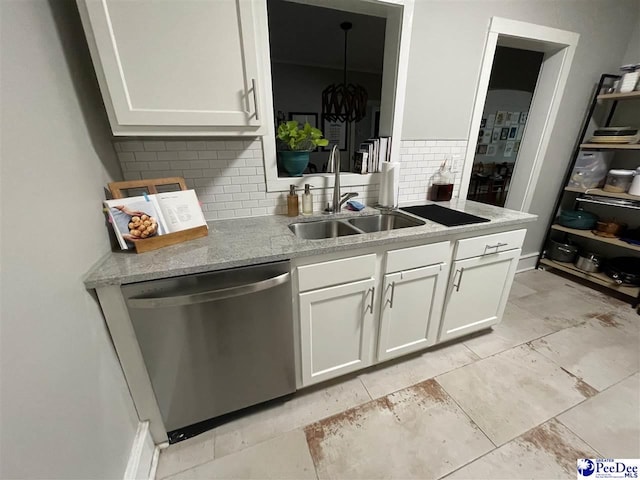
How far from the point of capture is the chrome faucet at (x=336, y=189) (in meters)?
1.60

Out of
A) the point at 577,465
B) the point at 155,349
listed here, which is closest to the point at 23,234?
the point at 155,349

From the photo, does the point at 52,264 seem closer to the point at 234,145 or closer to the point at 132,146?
the point at 132,146

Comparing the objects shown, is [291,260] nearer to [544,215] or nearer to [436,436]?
[436,436]

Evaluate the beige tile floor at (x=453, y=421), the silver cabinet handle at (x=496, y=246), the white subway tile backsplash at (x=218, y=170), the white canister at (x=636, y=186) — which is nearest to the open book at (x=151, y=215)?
the white subway tile backsplash at (x=218, y=170)

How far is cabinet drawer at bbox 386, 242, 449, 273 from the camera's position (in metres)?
1.34

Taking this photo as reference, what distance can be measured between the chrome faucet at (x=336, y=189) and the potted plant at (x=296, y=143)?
10 cm

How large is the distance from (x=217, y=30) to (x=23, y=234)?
3.12ft

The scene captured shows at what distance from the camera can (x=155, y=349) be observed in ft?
3.45

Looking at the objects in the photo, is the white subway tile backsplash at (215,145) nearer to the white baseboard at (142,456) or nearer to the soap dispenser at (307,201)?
the soap dispenser at (307,201)

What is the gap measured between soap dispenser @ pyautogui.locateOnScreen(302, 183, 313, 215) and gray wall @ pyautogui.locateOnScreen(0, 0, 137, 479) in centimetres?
98

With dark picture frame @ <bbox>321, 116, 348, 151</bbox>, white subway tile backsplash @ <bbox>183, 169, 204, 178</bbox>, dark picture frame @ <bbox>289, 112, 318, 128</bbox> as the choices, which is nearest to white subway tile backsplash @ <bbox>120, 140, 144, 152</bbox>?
white subway tile backsplash @ <bbox>183, 169, 204, 178</bbox>

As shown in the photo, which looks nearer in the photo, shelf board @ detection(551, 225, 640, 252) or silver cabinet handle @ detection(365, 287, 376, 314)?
silver cabinet handle @ detection(365, 287, 376, 314)

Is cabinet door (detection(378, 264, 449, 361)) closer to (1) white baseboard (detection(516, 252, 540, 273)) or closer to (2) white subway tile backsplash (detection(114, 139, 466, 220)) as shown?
(2) white subway tile backsplash (detection(114, 139, 466, 220))

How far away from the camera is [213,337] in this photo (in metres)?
1.11
